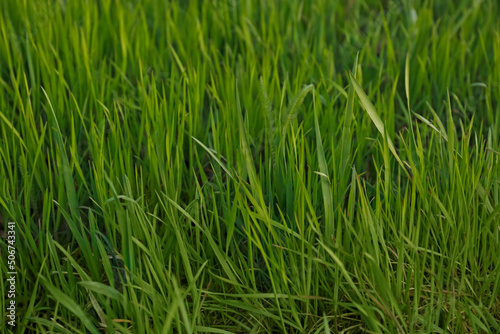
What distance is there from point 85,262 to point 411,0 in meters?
1.66

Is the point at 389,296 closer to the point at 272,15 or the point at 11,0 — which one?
the point at 272,15

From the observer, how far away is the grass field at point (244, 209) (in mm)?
1014

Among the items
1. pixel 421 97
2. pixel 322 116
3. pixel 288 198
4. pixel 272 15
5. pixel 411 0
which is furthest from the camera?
pixel 411 0

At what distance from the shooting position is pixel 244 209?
105 cm

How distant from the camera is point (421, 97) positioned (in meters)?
1.71

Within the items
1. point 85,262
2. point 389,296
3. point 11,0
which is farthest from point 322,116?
point 11,0

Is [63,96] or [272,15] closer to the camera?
[63,96]

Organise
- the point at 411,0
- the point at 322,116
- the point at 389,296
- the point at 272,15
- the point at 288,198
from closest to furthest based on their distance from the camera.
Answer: the point at 389,296 < the point at 288,198 < the point at 322,116 < the point at 272,15 < the point at 411,0

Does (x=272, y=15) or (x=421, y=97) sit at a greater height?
(x=272, y=15)

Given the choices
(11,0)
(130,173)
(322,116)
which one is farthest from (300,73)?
(11,0)

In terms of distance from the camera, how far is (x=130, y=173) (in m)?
1.22

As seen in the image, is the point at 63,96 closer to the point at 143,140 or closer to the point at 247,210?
the point at 143,140

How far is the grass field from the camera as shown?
101 cm

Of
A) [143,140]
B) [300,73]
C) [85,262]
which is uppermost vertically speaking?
[300,73]
